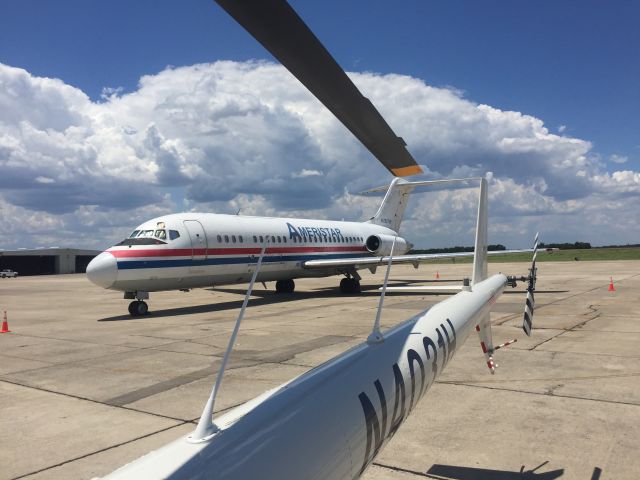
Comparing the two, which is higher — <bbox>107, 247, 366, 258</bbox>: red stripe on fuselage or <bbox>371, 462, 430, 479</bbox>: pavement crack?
<bbox>107, 247, 366, 258</bbox>: red stripe on fuselage

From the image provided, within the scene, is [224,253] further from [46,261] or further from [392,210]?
A: [46,261]

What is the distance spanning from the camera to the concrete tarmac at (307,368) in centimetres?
492

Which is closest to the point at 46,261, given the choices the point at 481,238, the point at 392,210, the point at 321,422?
the point at 392,210

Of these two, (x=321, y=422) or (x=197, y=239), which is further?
(x=197, y=239)

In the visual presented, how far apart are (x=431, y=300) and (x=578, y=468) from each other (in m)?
15.9

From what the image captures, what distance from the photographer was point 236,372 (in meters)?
8.52

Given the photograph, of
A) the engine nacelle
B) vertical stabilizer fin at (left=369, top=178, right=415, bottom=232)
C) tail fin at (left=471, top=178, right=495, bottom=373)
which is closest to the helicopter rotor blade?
tail fin at (left=471, top=178, right=495, bottom=373)

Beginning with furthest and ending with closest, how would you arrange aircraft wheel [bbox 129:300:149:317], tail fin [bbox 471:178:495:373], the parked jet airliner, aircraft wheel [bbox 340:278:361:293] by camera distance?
aircraft wheel [bbox 340:278:361:293]
aircraft wheel [bbox 129:300:149:317]
the parked jet airliner
tail fin [bbox 471:178:495:373]

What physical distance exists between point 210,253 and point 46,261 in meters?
67.0

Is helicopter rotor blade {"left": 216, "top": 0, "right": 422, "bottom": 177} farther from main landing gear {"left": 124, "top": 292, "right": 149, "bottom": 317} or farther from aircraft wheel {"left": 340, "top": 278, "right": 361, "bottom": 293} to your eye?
aircraft wheel {"left": 340, "top": 278, "right": 361, "bottom": 293}

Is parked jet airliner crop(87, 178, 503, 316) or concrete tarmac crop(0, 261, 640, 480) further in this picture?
parked jet airliner crop(87, 178, 503, 316)

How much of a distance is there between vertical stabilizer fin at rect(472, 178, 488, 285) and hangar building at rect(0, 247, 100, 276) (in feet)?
244

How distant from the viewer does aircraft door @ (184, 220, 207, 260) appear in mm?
17844

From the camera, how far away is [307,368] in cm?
864
